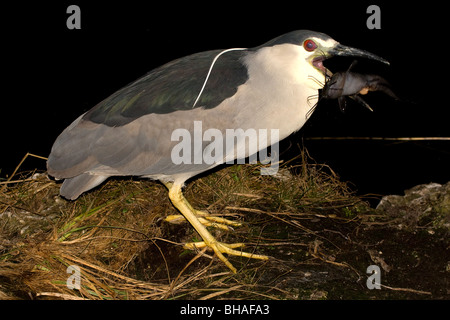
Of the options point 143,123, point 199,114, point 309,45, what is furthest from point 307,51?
point 143,123

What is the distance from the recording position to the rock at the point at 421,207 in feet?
9.33

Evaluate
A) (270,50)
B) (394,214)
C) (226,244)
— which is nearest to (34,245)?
(226,244)

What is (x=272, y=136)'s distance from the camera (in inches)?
104

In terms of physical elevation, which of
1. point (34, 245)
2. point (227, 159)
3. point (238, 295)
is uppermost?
point (227, 159)

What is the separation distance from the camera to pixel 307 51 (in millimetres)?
2594

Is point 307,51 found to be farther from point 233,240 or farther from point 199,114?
point 233,240

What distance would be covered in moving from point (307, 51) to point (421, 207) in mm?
1100

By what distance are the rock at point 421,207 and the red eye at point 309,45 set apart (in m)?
1.02

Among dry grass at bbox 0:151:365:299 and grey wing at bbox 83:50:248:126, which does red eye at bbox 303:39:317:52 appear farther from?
dry grass at bbox 0:151:365:299

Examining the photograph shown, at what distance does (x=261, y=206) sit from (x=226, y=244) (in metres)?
0.41
